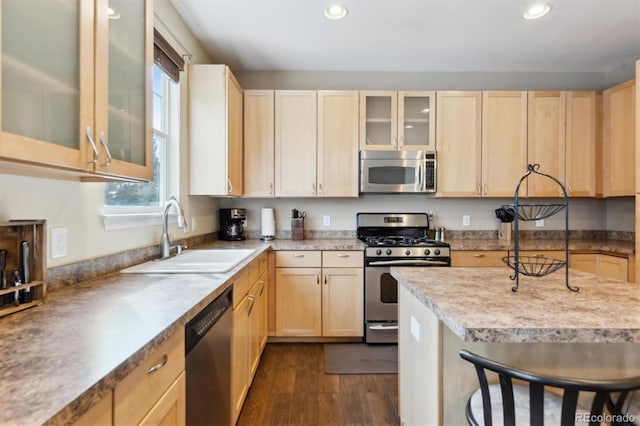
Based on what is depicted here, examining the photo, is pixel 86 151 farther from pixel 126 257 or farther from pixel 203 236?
pixel 203 236

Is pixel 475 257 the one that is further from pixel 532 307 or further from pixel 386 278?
pixel 532 307

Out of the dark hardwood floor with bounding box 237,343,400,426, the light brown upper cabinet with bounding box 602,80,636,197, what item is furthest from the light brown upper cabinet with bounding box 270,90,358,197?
the light brown upper cabinet with bounding box 602,80,636,197

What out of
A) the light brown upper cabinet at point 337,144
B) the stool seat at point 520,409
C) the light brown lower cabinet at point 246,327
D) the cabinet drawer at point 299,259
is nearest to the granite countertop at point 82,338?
the light brown lower cabinet at point 246,327

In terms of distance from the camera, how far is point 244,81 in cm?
347

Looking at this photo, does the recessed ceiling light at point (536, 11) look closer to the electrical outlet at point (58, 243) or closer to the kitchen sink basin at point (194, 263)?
the kitchen sink basin at point (194, 263)

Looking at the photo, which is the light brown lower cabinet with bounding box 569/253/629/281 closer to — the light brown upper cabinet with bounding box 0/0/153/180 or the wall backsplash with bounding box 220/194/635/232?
the wall backsplash with bounding box 220/194/635/232

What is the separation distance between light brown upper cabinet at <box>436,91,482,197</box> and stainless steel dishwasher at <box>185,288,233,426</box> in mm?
2497

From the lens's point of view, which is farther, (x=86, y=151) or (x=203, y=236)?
(x=203, y=236)

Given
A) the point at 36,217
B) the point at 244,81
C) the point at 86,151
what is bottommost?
the point at 36,217

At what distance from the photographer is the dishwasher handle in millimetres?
1104

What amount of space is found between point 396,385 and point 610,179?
2885mm

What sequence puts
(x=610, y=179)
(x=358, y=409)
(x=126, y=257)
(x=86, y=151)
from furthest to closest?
1. (x=610, y=179)
2. (x=358, y=409)
3. (x=126, y=257)
4. (x=86, y=151)

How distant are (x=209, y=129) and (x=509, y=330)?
2.50 metres

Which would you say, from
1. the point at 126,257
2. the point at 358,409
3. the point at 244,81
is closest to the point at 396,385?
the point at 358,409
